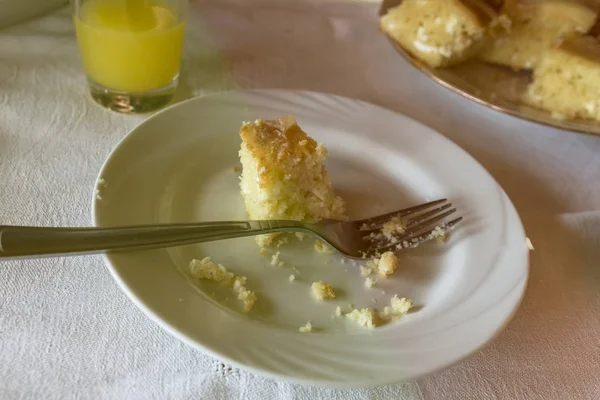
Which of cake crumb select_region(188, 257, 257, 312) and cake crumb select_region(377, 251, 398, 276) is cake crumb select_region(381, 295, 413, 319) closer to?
cake crumb select_region(377, 251, 398, 276)

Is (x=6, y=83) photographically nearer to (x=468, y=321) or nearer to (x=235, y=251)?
(x=235, y=251)

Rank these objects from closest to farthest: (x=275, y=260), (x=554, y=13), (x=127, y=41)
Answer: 1. (x=275, y=260)
2. (x=127, y=41)
3. (x=554, y=13)

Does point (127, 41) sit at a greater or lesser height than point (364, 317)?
greater

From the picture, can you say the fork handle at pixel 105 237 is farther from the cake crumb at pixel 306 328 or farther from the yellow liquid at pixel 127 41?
the yellow liquid at pixel 127 41

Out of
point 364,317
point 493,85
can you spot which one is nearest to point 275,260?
point 364,317

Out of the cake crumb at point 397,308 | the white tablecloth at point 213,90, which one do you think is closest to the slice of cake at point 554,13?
the white tablecloth at point 213,90

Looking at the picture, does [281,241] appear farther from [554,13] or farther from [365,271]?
[554,13]

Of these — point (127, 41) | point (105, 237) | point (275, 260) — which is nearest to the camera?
point (105, 237)
